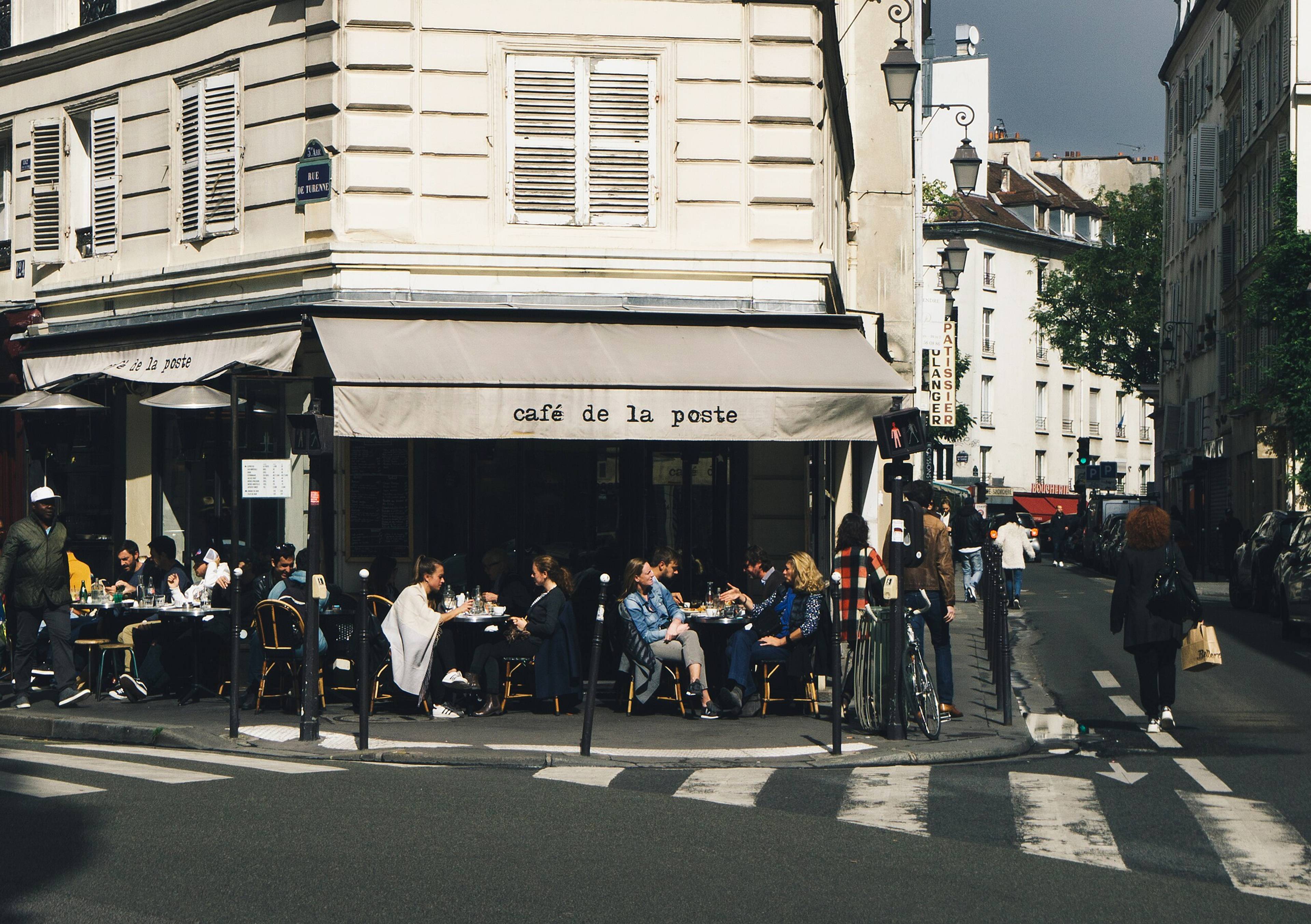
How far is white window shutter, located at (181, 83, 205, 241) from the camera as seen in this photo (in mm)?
17828

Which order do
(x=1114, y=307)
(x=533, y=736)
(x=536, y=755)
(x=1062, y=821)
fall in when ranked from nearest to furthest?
(x=1062, y=821) < (x=536, y=755) < (x=533, y=736) < (x=1114, y=307)

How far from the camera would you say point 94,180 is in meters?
19.3

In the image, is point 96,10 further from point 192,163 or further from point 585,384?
point 585,384

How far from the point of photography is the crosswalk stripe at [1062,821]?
26.3 ft

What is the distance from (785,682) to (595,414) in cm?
287

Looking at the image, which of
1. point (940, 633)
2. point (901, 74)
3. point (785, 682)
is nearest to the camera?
point (940, 633)

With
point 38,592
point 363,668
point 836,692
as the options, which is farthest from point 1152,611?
point 38,592

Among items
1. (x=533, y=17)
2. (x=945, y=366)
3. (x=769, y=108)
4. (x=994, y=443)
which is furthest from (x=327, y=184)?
(x=994, y=443)

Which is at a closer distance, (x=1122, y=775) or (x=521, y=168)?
(x=1122, y=775)

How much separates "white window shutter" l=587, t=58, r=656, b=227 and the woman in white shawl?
4.43 metres

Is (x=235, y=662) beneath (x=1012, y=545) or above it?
beneath

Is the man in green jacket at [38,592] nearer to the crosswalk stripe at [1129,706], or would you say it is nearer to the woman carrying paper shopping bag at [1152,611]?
the woman carrying paper shopping bag at [1152,611]

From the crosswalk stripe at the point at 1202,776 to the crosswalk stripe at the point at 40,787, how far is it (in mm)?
6485

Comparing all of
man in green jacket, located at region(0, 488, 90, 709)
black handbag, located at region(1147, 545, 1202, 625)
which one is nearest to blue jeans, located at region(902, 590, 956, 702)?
black handbag, located at region(1147, 545, 1202, 625)
